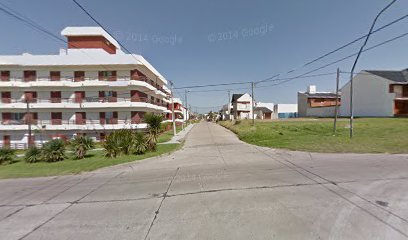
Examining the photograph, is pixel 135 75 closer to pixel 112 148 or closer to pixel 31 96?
pixel 31 96

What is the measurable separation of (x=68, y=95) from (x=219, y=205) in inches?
1182

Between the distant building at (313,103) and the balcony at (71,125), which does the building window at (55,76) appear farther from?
the distant building at (313,103)

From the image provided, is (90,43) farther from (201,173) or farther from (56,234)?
(56,234)

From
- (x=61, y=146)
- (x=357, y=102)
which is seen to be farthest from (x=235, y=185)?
A: (x=357, y=102)

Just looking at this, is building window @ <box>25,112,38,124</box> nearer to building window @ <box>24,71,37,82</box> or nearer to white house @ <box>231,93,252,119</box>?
building window @ <box>24,71,37,82</box>

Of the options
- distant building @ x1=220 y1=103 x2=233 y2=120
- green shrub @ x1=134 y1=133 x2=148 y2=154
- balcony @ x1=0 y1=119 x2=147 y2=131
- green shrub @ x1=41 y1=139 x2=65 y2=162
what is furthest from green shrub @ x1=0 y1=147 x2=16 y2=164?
distant building @ x1=220 y1=103 x2=233 y2=120

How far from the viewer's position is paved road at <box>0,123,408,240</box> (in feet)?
12.9

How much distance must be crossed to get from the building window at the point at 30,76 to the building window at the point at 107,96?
9090mm

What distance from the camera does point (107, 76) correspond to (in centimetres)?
2747

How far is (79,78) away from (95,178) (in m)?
23.6

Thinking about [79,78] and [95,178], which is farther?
[79,78]

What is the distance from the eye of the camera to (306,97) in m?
57.5

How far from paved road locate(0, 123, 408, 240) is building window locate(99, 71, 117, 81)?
68.3ft

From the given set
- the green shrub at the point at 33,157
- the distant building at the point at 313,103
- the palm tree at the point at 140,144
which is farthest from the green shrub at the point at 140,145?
the distant building at the point at 313,103
